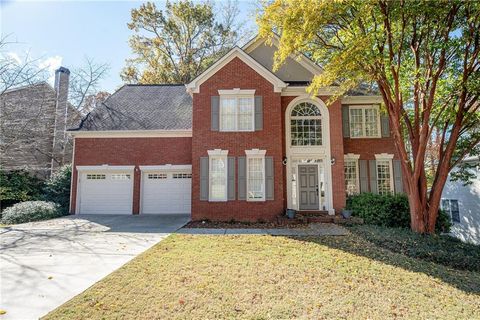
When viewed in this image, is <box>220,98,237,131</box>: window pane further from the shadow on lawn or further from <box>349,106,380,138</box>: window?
<box>349,106,380,138</box>: window

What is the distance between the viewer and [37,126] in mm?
16766

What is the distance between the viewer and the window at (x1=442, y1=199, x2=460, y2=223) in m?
14.4

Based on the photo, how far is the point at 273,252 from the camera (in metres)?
6.88

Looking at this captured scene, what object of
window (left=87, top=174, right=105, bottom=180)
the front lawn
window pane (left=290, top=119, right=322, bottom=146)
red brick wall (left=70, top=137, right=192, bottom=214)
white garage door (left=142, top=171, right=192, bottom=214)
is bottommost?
the front lawn

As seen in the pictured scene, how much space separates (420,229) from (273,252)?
566 cm

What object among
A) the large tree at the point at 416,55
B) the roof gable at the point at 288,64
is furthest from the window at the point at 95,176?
the large tree at the point at 416,55

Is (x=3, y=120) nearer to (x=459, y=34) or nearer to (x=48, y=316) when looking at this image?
(x=48, y=316)

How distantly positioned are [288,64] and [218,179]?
6.96 m

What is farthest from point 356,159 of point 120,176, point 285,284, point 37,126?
point 37,126

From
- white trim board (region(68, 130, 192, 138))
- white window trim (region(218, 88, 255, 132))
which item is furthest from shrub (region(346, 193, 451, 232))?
white trim board (region(68, 130, 192, 138))

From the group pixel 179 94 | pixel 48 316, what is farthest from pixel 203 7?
pixel 48 316

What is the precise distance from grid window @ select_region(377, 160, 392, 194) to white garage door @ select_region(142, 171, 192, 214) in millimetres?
9764

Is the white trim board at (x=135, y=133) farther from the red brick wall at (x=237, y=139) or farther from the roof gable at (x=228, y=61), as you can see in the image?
the roof gable at (x=228, y=61)

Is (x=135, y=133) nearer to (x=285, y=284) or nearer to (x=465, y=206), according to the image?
(x=285, y=284)
